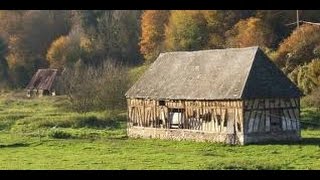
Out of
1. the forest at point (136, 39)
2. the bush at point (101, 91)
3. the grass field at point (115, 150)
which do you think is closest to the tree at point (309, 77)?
the forest at point (136, 39)

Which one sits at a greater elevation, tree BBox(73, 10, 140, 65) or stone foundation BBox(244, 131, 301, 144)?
tree BBox(73, 10, 140, 65)

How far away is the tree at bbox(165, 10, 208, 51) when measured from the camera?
5681 cm

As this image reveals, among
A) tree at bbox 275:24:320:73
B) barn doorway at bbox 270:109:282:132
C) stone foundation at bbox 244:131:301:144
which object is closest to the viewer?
stone foundation at bbox 244:131:301:144

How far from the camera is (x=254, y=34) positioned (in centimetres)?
5156

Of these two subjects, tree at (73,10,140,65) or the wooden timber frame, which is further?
tree at (73,10,140,65)

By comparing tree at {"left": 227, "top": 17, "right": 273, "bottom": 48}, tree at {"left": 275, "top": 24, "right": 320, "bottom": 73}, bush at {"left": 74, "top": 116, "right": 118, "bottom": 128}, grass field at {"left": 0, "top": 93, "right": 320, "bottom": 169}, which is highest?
tree at {"left": 227, "top": 17, "right": 273, "bottom": 48}

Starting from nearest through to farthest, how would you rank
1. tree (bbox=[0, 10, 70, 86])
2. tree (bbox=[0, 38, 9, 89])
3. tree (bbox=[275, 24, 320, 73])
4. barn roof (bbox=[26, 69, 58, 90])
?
tree (bbox=[275, 24, 320, 73]) < barn roof (bbox=[26, 69, 58, 90]) < tree (bbox=[0, 38, 9, 89]) < tree (bbox=[0, 10, 70, 86])

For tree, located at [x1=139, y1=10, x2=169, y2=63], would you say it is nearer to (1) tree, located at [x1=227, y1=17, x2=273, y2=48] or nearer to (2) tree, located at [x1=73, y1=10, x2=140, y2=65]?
(2) tree, located at [x1=73, y1=10, x2=140, y2=65]

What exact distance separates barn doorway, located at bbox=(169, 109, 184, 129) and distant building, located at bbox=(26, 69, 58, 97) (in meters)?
37.4

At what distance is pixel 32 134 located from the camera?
32781mm

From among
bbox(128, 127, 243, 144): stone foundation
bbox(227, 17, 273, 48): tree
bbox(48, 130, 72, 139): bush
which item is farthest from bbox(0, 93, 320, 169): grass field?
bbox(227, 17, 273, 48): tree

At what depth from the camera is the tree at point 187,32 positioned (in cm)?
5681

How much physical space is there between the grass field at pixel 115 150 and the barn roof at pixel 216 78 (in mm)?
2558

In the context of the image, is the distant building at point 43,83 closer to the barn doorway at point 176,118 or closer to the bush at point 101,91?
the bush at point 101,91
